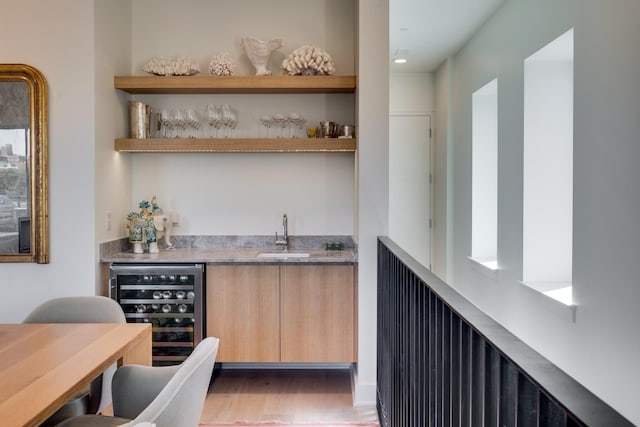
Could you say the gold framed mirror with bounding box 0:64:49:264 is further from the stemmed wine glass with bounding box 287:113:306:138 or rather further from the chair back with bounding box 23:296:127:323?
the stemmed wine glass with bounding box 287:113:306:138

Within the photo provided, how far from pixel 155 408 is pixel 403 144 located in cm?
504

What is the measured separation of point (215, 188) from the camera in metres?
3.56

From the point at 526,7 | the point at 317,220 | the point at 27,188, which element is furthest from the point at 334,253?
the point at 526,7

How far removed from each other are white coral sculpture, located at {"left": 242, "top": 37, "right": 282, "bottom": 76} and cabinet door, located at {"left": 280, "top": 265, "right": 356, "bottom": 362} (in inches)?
55.2

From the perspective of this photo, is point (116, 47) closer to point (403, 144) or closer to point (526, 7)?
point (526, 7)

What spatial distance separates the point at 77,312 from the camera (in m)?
2.10

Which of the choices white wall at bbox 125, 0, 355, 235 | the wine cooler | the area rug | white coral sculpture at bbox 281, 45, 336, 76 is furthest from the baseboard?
white coral sculpture at bbox 281, 45, 336, 76

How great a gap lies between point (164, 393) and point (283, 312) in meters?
1.96

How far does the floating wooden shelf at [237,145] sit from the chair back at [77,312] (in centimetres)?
139

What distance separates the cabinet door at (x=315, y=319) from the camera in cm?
306

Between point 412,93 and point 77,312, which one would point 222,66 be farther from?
point 412,93

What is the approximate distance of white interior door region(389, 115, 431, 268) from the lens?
19.0ft

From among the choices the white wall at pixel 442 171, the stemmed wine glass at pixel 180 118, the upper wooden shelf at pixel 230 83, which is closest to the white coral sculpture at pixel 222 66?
the upper wooden shelf at pixel 230 83

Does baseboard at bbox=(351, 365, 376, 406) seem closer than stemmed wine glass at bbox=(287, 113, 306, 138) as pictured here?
Yes
